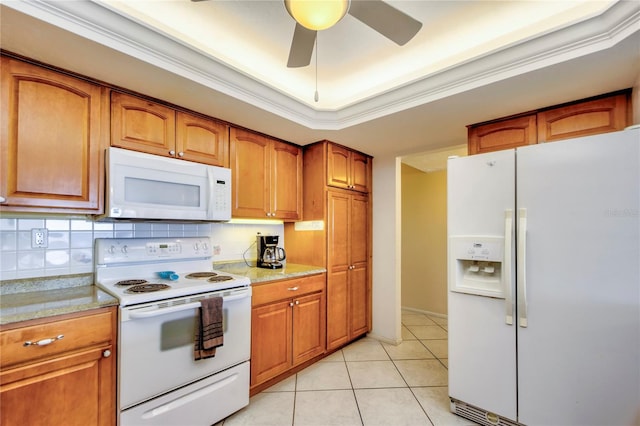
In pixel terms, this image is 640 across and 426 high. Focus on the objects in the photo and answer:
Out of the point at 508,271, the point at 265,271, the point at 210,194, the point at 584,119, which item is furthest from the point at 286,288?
the point at 584,119

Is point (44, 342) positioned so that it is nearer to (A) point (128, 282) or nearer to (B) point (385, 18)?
(A) point (128, 282)

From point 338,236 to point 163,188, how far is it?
1.68 m

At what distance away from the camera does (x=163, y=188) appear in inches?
75.7

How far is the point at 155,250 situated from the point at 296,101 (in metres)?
1.53

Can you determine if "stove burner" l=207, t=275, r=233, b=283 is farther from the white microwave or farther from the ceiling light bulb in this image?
the ceiling light bulb

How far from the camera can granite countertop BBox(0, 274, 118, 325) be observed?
127 cm

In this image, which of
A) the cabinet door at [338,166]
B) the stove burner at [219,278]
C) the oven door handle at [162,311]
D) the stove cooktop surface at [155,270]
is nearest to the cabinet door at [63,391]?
the oven door handle at [162,311]

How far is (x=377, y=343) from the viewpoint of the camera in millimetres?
3201

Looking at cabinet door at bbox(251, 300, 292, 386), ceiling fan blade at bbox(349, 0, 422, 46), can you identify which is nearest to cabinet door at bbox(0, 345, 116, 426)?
cabinet door at bbox(251, 300, 292, 386)

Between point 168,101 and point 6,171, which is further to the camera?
point 168,101

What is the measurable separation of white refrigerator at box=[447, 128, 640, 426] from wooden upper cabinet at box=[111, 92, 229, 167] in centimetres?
183

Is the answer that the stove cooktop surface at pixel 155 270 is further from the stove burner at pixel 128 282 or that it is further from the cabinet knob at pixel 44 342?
the cabinet knob at pixel 44 342

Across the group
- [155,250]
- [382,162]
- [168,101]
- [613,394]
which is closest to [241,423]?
[155,250]

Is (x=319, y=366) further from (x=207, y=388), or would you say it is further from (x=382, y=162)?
(x=382, y=162)
